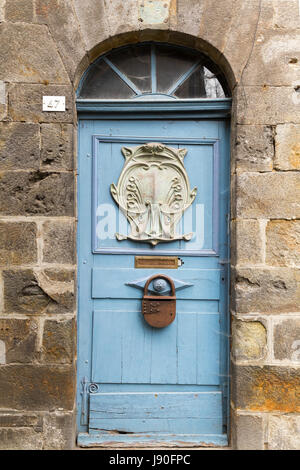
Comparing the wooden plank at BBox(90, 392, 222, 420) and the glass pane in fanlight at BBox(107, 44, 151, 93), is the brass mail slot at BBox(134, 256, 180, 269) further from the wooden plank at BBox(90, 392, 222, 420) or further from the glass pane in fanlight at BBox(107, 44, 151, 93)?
the glass pane in fanlight at BBox(107, 44, 151, 93)

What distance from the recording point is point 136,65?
9.02ft

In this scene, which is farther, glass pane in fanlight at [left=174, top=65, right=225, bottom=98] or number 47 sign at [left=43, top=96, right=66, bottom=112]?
glass pane in fanlight at [left=174, top=65, right=225, bottom=98]

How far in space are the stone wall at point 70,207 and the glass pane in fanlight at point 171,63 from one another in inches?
8.8

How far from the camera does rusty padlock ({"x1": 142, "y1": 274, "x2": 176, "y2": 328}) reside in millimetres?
2615

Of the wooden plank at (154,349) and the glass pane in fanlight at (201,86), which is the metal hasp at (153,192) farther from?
the wooden plank at (154,349)

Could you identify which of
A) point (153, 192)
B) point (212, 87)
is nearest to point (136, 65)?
point (212, 87)

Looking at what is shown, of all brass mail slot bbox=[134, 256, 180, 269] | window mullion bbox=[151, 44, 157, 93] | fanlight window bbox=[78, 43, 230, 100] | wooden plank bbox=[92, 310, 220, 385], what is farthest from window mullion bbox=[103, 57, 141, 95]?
wooden plank bbox=[92, 310, 220, 385]

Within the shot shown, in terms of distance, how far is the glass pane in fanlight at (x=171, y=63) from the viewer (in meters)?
2.75

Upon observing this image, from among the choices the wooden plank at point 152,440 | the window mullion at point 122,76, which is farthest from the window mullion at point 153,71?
the wooden plank at point 152,440

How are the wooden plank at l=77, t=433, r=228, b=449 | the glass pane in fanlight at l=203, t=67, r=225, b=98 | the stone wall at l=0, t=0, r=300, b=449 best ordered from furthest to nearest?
the glass pane in fanlight at l=203, t=67, r=225, b=98 → the wooden plank at l=77, t=433, r=228, b=449 → the stone wall at l=0, t=0, r=300, b=449

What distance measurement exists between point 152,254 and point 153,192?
48cm

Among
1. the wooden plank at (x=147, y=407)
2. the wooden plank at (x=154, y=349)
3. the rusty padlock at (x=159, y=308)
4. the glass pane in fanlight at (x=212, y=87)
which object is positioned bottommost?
the wooden plank at (x=147, y=407)

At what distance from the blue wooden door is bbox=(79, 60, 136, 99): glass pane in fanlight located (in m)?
0.21

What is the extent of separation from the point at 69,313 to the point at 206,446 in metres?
1.44
